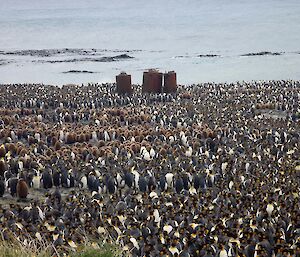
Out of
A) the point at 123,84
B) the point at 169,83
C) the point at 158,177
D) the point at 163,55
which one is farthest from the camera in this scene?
the point at 163,55

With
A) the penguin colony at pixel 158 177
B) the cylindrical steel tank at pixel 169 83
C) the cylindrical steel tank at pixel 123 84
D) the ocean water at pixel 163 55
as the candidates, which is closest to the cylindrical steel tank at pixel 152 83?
the cylindrical steel tank at pixel 169 83

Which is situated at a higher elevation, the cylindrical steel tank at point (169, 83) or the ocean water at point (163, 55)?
the ocean water at point (163, 55)

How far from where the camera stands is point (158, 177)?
12180 mm

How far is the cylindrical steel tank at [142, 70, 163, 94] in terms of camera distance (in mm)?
25667

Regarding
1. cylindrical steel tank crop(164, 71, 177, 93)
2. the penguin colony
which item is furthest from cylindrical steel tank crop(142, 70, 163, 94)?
the penguin colony

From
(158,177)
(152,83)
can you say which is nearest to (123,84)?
(152,83)

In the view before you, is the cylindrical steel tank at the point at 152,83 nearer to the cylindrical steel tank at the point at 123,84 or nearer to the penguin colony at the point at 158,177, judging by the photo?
the cylindrical steel tank at the point at 123,84

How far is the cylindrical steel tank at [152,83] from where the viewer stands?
1011 inches

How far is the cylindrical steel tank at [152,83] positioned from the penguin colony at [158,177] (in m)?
3.90

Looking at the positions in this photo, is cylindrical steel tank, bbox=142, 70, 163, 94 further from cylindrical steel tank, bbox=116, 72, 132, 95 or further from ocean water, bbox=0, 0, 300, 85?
ocean water, bbox=0, 0, 300, 85

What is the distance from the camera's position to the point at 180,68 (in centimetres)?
4575

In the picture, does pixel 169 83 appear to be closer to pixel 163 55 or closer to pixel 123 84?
pixel 123 84

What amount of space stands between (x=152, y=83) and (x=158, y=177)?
13.8 meters

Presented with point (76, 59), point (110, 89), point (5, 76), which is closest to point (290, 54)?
point (76, 59)
